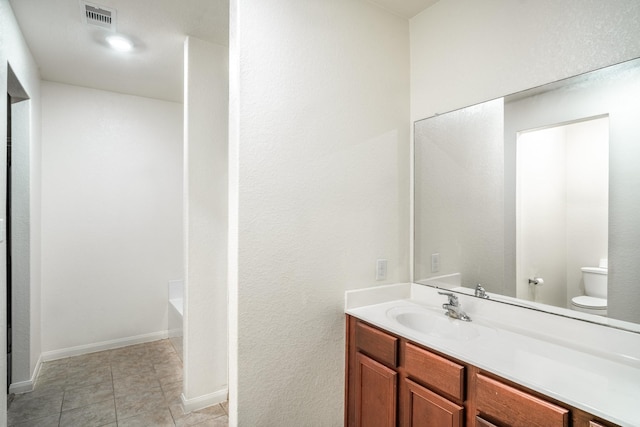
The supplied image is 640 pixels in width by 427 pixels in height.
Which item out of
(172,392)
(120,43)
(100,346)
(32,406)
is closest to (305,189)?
(120,43)

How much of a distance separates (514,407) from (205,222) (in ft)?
6.82

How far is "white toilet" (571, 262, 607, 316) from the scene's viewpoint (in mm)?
1388

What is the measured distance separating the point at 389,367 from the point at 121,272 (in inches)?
122

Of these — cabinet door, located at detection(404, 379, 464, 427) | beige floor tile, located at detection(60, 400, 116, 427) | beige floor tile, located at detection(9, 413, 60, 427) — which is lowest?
beige floor tile, located at detection(60, 400, 116, 427)

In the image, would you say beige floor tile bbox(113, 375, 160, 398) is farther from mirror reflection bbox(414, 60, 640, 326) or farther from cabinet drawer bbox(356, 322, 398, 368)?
mirror reflection bbox(414, 60, 640, 326)

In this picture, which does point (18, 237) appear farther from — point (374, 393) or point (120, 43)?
point (374, 393)

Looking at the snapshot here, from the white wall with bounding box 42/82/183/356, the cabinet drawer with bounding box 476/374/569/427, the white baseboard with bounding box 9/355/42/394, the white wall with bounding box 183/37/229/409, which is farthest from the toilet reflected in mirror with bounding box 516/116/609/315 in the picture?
the white baseboard with bounding box 9/355/42/394

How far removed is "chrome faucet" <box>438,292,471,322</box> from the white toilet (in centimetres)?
49

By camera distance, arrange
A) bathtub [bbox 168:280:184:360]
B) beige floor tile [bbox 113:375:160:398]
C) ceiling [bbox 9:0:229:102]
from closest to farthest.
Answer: ceiling [bbox 9:0:229:102]
beige floor tile [bbox 113:375:160:398]
bathtub [bbox 168:280:184:360]

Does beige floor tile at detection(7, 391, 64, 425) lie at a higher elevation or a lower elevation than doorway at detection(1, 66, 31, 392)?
lower

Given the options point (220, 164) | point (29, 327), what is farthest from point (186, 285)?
point (29, 327)

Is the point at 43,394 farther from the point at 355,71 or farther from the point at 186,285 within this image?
the point at 355,71

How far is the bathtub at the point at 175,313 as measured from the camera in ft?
9.74

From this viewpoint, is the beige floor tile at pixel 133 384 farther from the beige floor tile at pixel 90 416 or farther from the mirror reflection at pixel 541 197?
the mirror reflection at pixel 541 197
